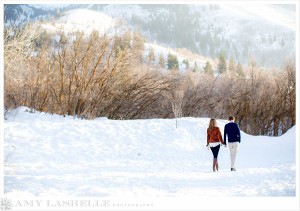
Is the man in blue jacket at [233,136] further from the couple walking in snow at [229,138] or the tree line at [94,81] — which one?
the tree line at [94,81]

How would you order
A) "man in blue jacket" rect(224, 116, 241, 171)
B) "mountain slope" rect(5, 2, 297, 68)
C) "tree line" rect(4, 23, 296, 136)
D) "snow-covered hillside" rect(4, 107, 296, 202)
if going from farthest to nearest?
"mountain slope" rect(5, 2, 297, 68), "tree line" rect(4, 23, 296, 136), "man in blue jacket" rect(224, 116, 241, 171), "snow-covered hillside" rect(4, 107, 296, 202)

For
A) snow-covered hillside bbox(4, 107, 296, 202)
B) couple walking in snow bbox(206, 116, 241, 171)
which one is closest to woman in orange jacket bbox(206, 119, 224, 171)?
couple walking in snow bbox(206, 116, 241, 171)

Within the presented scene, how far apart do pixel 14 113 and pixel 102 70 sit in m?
5.43

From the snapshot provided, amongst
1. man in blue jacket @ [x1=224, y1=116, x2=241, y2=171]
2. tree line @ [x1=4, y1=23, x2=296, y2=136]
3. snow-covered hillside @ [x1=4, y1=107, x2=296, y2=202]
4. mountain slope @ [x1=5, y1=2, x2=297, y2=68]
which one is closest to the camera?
snow-covered hillside @ [x1=4, y1=107, x2=296, y2=202]

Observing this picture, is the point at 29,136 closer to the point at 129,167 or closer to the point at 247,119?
the point at 129,167

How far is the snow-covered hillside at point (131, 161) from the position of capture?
7.04 m

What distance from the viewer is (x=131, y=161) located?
35.7 ft

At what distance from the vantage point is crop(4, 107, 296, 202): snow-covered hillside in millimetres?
7039

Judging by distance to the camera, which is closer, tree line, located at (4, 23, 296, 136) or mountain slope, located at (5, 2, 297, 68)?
tree line, located at (4, 23, 296, 136)

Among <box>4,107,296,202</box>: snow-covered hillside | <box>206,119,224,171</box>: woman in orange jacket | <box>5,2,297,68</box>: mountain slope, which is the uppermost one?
<box>5,2,297,68</box>: mountain slope

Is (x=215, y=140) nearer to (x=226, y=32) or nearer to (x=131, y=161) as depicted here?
(x=131, y=161)

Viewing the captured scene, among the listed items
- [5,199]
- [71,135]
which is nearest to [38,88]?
[71,135]

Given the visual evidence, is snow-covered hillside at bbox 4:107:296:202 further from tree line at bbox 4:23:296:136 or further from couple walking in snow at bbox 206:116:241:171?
tree line at bbox 4:23:296:136

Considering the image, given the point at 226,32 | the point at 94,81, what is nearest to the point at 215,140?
the point at 94,81
